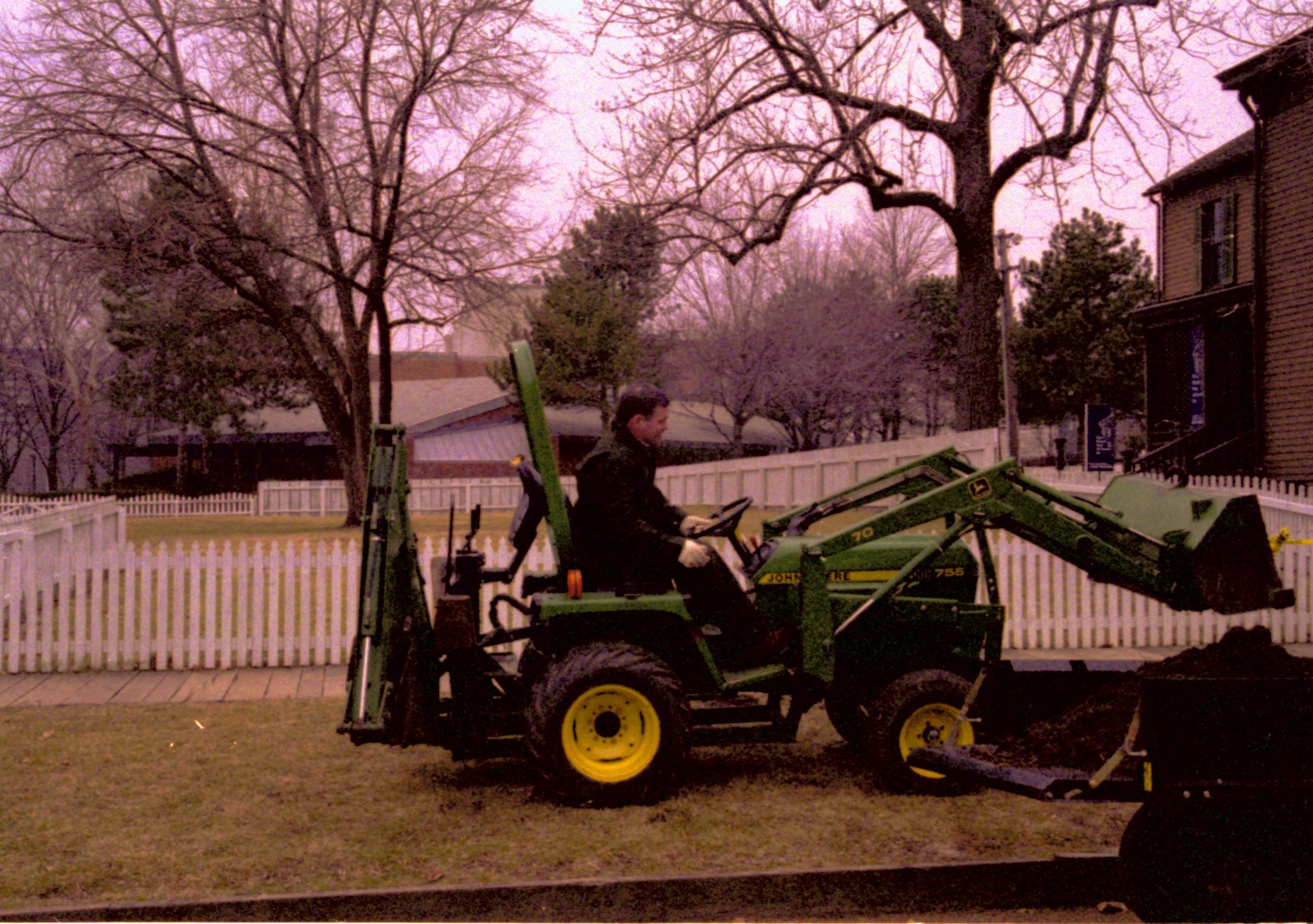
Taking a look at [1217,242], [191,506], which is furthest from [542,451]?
[191,506]

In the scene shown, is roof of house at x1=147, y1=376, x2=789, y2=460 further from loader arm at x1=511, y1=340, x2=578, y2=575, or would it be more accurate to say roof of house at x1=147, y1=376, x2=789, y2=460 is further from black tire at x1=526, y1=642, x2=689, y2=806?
black tire at x1=526, y1=642, x2=689, y2=806

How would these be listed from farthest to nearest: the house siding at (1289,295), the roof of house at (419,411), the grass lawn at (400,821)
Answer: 1. the roof of house at (419,411)
2. the house siding at (1289,295)
3. the grass lawn at (400,821)

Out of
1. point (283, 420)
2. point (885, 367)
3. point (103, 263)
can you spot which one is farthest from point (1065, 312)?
point (103, 263)

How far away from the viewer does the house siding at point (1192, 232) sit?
1047 inches

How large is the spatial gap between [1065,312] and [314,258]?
109 ft

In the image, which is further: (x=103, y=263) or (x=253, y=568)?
(x=103, y=263)

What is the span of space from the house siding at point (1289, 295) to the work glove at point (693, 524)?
67.4 feet

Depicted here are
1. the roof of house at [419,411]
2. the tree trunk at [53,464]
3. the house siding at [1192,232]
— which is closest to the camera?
the house siding at [1192,232]

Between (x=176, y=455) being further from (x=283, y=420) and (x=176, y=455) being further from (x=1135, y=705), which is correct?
(x=1135, y=705)

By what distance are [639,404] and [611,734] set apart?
168 cm

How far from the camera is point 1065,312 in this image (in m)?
47.2

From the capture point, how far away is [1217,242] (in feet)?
89.6

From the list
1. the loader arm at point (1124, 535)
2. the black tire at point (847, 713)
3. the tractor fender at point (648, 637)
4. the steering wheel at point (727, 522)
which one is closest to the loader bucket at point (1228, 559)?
the loader arm at point (1124, 535)

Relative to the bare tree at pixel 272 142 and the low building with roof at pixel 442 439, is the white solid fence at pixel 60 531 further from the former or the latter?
the low building with roof at pixel 442 439
